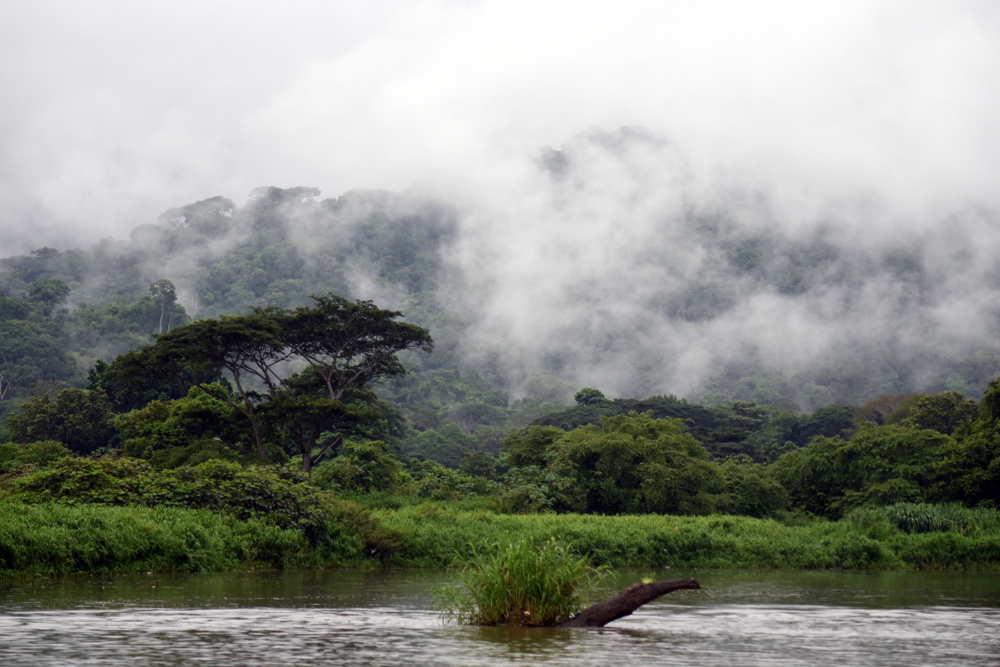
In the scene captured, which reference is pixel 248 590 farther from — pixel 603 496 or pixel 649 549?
pixel 603 496

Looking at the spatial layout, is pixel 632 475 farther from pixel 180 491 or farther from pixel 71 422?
pixel 71 422

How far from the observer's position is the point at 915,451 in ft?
137

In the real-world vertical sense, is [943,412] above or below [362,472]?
above

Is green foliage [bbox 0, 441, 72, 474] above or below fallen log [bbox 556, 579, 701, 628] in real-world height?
above

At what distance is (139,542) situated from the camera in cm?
2162

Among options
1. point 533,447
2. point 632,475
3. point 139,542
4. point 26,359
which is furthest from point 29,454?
point 26,359

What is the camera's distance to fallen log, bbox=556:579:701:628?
11109 mm

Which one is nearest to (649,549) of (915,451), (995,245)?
(915,451)

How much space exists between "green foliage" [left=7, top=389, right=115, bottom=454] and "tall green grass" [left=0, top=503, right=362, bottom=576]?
113 ft

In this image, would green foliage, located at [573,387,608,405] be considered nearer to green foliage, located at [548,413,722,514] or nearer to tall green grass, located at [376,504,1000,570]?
green foliage, located at [548,413,722,514]

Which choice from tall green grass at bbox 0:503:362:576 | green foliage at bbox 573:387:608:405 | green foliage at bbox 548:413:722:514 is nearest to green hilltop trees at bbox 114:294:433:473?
green foliage at bbox 548:413:722:514

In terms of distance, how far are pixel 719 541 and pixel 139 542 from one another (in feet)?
63.8

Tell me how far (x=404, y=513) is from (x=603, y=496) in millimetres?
12790

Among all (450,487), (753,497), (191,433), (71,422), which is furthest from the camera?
(71,422)
